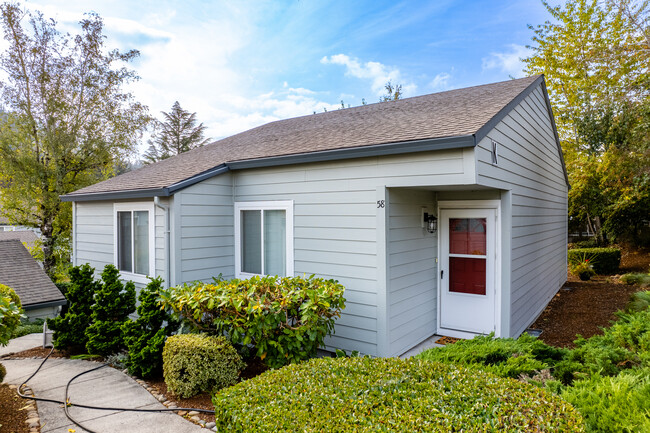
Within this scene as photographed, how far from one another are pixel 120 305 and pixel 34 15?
1323 centimetres

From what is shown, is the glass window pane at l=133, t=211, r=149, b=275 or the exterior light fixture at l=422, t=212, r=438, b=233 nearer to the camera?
the exterior light fixture at l=422, t=212, r=438, b=233

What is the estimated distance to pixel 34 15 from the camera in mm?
12953

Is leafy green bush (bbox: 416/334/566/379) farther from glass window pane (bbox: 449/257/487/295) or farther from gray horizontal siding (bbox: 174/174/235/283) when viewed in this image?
gray horizontal siding (bbox: 174/174/235/283)

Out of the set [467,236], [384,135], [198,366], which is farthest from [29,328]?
[467,236]

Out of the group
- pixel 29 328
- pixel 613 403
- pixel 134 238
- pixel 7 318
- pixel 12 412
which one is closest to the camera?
pixel 613 403

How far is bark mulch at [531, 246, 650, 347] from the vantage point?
255 inches

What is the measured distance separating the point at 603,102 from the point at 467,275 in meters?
9.18

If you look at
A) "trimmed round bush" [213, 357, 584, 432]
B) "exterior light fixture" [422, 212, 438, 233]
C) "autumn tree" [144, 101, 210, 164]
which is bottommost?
"trimmed round bush" [213, 357, 584, 432]

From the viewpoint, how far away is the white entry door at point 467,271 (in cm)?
583

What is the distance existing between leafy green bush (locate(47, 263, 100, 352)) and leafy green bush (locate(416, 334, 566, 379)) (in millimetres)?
5096

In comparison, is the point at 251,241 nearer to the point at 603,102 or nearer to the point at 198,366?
the point at 198,366

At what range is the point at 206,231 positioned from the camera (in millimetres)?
6176

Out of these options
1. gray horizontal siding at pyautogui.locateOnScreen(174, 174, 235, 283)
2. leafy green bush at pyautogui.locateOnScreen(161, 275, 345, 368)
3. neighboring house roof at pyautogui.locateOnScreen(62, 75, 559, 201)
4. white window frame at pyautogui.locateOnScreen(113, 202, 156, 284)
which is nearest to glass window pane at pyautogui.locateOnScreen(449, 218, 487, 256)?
neighboring house roof at pyautogui.locateOnScreen(62, 75, 559, 201)

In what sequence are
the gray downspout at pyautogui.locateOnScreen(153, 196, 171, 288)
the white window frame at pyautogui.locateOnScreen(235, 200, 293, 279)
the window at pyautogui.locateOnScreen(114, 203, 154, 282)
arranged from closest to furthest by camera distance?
the gray downspout at pyautogui.locateOnScreen(153, 196, 171, 288) < the white window frame at pyautogui.locateOnScreen(235, 200, 293, 279) < the window at pyautogui.locateOnScreen(114, 203, 154, 282)
